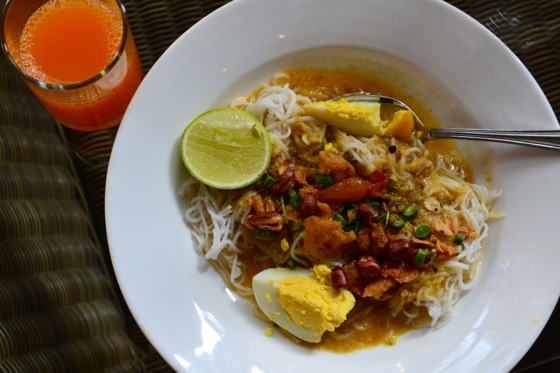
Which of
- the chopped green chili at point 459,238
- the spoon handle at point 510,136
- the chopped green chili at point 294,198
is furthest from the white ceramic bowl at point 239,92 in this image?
the chopped green chili at point 294,198

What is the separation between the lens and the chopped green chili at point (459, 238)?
3078 mm

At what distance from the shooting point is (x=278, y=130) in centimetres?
323

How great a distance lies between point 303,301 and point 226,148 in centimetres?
90

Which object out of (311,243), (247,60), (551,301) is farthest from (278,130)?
(551,301)

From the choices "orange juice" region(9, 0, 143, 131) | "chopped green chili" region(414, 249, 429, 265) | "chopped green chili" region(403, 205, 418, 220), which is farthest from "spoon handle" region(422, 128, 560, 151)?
"orange juice" region(9, 0, 143, 131)

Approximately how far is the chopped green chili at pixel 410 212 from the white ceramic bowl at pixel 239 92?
0.44 metres

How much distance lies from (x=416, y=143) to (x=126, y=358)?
6.85 ft

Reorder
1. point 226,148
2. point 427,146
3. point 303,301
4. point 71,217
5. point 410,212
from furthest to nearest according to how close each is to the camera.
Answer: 1. point 427,146
2. point 71,217
3. point 410,212
4. point 226,148
5. point 303,301

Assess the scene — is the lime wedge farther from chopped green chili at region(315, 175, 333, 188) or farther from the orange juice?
the orange juice

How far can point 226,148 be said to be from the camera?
9.84 ft

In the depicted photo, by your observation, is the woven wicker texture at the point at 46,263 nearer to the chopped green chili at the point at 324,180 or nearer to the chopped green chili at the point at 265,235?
the chopped green chili at the point at 265,235

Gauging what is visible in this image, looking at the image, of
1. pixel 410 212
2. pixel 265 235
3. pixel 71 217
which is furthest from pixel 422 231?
pixel 71 217

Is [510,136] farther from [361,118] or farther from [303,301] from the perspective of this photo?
[303,301]

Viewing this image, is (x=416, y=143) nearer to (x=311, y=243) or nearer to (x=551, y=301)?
(x=311, y=243)
